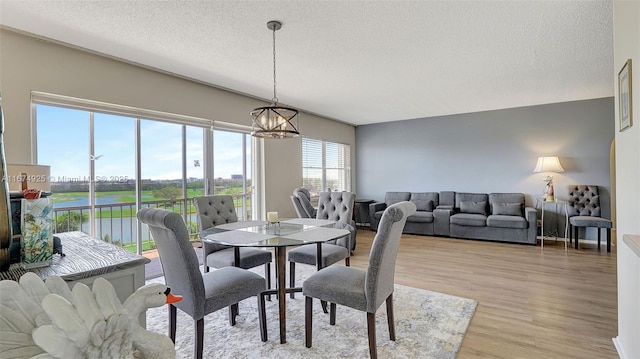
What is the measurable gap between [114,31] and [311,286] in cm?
266

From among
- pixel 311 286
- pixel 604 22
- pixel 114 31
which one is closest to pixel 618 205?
pixel 604 22

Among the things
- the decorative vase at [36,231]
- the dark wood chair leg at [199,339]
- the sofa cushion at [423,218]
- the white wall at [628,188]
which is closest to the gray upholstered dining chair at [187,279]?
the dark wood chair leg at [199,339]

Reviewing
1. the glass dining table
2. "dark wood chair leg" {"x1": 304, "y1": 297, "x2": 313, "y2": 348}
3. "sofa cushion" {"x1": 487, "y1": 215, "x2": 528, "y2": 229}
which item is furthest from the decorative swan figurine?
"sofa cushion" {"x1": 487, "y1": 215, "x2": 528, "y2": 229}

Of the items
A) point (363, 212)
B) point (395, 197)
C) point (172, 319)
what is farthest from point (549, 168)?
point (172, 319)

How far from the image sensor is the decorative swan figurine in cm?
44

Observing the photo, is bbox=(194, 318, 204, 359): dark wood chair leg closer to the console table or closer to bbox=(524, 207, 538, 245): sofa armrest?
the console table

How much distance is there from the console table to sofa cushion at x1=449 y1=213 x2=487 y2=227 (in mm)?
5593

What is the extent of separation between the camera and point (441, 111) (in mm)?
6086

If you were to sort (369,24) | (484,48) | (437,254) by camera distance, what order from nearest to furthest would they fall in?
(369,24), (484,48), (437,254)

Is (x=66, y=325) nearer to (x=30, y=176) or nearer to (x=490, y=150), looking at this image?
(x=30, y=176)

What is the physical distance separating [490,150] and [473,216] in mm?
1490

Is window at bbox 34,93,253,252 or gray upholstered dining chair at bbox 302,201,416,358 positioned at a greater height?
window at bbox 34,93,253,252

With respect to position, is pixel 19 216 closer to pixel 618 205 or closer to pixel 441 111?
pixel 618 205

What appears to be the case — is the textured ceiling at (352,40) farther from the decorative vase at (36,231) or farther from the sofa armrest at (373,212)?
the sofa armrest at (373,212)
